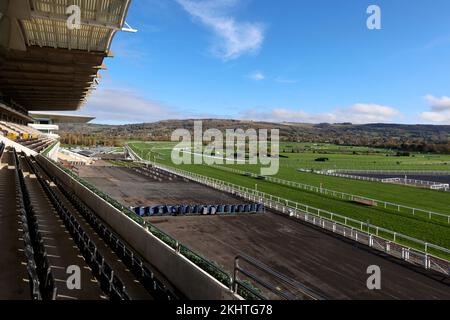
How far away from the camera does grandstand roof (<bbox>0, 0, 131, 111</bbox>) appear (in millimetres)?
17406

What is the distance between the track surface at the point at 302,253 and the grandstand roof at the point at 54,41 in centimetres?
1138

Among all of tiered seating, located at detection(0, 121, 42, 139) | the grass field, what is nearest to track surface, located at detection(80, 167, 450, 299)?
the grass field

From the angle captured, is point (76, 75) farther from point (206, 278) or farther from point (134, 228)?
point (206, 278)

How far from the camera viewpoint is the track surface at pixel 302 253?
12297 mm

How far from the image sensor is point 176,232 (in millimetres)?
18719

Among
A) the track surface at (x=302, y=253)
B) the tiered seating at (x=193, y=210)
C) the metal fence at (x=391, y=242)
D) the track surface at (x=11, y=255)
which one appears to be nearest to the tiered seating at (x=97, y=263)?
the track surface at (x=11, y=255)

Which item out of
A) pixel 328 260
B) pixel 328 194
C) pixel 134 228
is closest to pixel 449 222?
pixel 328 194

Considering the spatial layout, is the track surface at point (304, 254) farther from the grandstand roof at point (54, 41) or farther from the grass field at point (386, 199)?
the grandstand roof at point (54, 41)

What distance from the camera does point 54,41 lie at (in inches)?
958

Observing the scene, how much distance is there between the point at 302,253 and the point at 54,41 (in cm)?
2068

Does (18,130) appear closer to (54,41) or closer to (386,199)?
(54,41)

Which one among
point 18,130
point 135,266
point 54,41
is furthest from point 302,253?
point 18,130

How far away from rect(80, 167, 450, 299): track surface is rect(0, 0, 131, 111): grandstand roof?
1138cm

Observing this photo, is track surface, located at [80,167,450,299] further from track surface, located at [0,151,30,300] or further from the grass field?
the grass field
